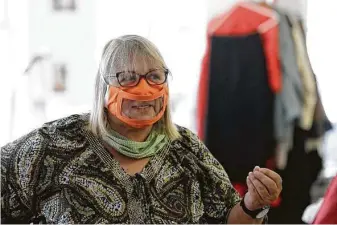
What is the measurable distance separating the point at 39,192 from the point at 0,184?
0.09 m

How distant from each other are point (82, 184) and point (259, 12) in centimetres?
96

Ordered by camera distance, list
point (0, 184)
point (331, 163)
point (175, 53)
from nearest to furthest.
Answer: point (0, 184), point (175, 53), point (331, 163)

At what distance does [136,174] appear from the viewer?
1.23 meters

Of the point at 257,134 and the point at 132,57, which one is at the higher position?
the point at 132,57

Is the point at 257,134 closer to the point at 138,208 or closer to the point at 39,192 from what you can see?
the point at 138,208

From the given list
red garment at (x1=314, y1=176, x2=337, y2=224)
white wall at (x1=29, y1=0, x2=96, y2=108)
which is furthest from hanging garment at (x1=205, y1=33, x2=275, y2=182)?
red garment at (x1=314, y1=176, x2=337, y2=224)

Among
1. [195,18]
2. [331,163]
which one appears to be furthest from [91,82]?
[331,163]

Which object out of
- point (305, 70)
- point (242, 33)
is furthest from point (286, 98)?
point (242, 33)

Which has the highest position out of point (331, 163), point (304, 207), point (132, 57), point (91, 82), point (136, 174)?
point (132, 57)

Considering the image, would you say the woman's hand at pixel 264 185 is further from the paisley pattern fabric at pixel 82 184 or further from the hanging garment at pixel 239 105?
the hanging garment at pixel 239 105

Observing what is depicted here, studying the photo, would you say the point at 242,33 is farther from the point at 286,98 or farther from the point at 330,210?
the point at 330,210

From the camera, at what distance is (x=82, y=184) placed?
3.90 ft

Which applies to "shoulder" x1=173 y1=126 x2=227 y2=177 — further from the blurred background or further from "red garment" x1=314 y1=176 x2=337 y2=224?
the blurred background

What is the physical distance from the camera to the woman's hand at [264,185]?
1.16 meters
